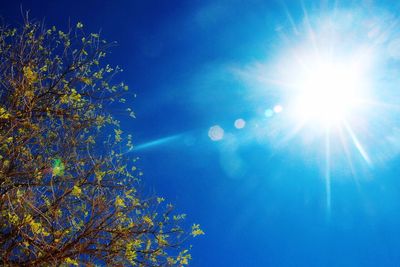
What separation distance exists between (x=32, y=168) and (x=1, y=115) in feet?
6.97

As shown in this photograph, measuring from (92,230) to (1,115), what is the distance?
2.18 metres

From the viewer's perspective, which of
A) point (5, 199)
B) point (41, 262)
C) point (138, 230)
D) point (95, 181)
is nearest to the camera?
point (41, 262)

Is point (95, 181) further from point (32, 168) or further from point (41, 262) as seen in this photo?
point (41, 262)

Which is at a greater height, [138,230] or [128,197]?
[128,197]

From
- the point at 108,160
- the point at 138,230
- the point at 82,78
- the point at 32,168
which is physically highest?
the point at 82,78

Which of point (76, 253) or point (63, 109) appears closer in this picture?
point (76, 253)

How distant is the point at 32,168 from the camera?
269 inches

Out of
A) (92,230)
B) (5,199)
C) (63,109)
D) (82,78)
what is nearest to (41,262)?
(92,230)

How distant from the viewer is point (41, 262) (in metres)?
5.34

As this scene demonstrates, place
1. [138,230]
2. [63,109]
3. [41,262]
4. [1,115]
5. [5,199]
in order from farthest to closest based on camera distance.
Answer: [63,109] → [138,230] → [5,199] → [41,262] → [1,115]

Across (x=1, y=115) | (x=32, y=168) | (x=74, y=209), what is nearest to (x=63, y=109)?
(x=32, y=168)

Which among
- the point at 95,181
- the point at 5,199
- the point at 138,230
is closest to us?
the point at 5,199

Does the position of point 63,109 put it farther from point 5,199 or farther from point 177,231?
point 177,231

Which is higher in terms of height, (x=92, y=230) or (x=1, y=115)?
(x=1, y=115)
